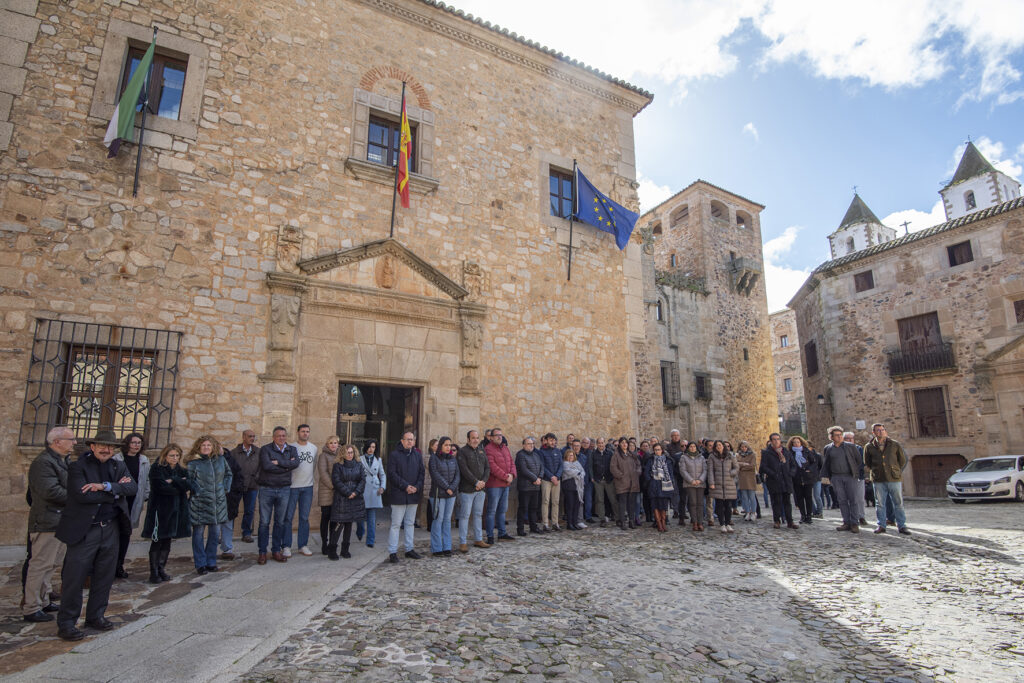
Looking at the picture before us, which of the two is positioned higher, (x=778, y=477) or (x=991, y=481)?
(x=778, y=477)

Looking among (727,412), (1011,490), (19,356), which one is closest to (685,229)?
(727,412)

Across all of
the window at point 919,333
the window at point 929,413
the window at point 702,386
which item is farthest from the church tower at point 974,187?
the window at point 702,386

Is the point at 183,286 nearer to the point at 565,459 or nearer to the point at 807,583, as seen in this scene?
the point at 565,459

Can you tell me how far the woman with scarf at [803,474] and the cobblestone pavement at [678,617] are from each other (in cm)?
233

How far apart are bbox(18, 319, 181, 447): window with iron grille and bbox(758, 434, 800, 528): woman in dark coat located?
29.1 ft

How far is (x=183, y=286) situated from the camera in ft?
24.9

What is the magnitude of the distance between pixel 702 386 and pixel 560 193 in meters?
14.0

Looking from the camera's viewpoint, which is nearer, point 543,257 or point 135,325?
point 135,325

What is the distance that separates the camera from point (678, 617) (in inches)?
167

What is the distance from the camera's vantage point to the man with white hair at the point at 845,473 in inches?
330

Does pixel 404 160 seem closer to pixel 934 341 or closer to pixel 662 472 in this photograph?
pixel 662 472

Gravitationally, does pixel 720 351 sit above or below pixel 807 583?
above

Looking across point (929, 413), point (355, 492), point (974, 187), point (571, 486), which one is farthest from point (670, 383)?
point (974, 187)

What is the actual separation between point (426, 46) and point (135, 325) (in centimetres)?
680
